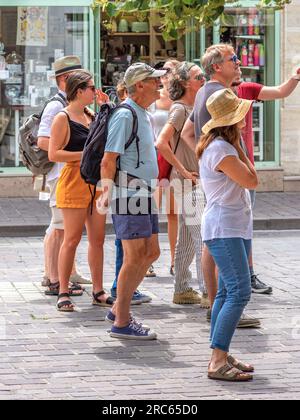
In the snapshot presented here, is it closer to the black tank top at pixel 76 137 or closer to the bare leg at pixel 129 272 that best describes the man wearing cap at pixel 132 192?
the bare leg at pixel 129 272

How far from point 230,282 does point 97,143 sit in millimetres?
1801

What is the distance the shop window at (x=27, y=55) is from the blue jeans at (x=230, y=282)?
1063 centimetres

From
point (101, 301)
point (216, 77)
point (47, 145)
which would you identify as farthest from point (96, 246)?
point (216, 77)

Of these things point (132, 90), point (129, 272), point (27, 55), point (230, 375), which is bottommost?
point (230, 375)

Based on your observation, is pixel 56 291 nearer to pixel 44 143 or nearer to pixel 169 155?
pixel 44 143

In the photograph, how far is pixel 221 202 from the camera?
7.61m

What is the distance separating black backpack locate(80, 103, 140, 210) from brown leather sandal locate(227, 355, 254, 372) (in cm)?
166

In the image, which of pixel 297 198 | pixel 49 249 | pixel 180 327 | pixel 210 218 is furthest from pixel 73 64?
pixel 297 198

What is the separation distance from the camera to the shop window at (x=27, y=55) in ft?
59.1

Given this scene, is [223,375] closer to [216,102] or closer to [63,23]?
[216,102]

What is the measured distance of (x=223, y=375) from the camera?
7527 millimetres

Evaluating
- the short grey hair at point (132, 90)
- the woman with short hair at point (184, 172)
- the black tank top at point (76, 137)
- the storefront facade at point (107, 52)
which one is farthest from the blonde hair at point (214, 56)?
the storefront facade at point (107, 52)

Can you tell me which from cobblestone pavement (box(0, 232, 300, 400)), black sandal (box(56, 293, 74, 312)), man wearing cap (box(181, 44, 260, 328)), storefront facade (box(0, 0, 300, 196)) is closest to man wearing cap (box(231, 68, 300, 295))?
cobblestone pavement (box(0, 232, 300, 400))

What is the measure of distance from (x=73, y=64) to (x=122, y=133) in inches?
80.8
